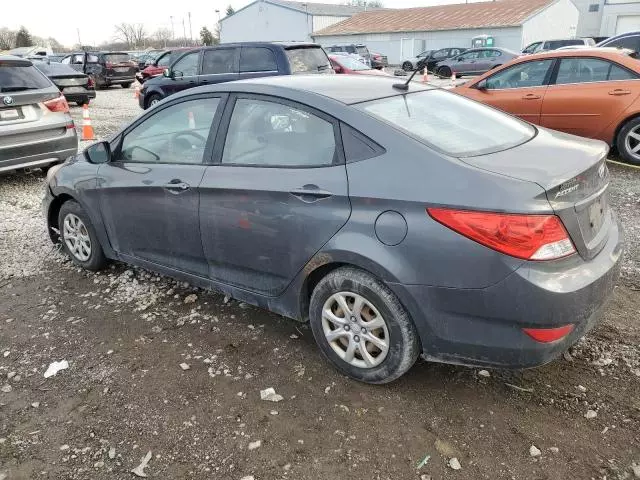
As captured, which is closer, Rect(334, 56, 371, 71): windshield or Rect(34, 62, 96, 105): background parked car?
Rect(334, 56, 371, 71): windshield

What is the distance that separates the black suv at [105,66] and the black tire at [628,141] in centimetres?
2209

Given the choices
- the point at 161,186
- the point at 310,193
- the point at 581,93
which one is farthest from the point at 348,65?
the point at 310,193

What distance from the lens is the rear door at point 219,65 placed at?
11242 millimetres

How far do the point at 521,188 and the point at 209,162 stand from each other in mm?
1896

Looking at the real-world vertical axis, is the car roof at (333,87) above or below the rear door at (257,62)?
above

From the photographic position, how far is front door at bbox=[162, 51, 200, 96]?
12.0m

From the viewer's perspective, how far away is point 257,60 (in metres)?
10.8

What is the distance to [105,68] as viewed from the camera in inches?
951

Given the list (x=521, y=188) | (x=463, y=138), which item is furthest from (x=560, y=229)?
(x=463, y=138)

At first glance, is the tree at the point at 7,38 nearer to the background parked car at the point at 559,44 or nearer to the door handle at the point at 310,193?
the background parked car at the point at 559,44

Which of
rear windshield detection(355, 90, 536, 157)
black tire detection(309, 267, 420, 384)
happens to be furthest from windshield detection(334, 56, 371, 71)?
black tire detection(309, 267, 420, 384)

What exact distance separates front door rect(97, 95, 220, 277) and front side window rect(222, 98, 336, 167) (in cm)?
21

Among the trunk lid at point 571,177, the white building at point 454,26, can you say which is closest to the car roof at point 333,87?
Result: the trunk lid at point 571,177

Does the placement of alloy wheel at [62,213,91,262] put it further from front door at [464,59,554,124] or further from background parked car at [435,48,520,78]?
background parked car at [435,48,520,78]
